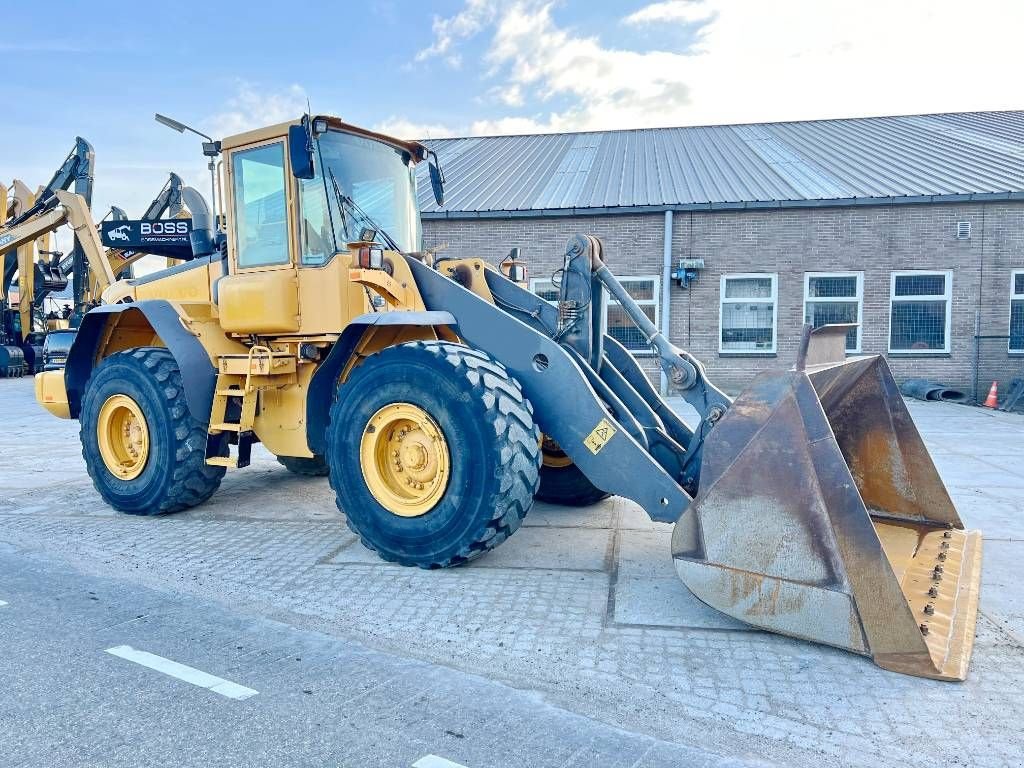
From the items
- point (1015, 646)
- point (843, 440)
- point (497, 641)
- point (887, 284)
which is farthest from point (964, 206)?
point (497, 641)

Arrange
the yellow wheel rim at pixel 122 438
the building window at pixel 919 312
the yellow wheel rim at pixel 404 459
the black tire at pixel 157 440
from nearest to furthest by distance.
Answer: the yellow wheel rim at pixel 404 459, the black tire at pixel 157 440, the yellow wheel rim at pixel 122 438, the building window at pixel 919 312

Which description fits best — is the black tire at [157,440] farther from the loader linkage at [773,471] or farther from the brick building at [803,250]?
the brick building at [803,250]

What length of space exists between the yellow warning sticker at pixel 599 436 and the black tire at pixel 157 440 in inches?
123

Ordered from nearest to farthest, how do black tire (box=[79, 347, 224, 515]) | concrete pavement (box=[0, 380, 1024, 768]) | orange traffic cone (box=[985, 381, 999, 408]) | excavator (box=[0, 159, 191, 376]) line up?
concrete pavement (box=[0, 380, 1024, 768]) → black tire (box=[79, 347, 224, 515]) → orange traffic cone (box=[985, 381, 999, 408]) → excavator (box=[0, 159, 191, 376])

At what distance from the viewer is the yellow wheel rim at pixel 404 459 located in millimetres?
4430

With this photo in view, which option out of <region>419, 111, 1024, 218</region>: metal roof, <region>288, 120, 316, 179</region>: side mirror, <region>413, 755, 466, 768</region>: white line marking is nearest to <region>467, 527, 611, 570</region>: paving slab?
<region>413, 755, 466, 768</region>: white line marking

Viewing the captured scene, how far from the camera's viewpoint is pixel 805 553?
3.37 meters

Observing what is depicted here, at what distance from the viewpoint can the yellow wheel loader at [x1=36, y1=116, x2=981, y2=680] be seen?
3.45 m

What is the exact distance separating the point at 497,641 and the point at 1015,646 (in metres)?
2.33

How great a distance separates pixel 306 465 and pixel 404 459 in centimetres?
313

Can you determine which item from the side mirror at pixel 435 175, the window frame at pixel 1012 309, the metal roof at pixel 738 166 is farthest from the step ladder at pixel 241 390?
the window frame at pixel 1012 309

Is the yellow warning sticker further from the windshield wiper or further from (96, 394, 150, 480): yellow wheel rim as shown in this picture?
(96, 394, 150, 480): yellow wheel rim

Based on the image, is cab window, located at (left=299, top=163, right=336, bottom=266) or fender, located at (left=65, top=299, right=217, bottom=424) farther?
fender, located at (left=65, top=299, right=217, bottom=424)

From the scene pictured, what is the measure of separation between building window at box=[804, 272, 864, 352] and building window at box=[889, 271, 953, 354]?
2.16 feet
